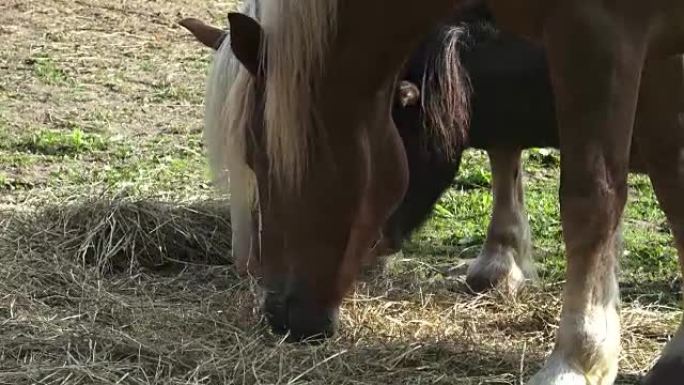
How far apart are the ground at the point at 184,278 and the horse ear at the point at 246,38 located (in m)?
0.86

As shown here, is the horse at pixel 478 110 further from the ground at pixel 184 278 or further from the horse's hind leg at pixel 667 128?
the horse's hind leg at pixel 667 128

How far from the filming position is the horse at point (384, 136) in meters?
2.94

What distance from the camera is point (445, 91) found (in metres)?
4.05

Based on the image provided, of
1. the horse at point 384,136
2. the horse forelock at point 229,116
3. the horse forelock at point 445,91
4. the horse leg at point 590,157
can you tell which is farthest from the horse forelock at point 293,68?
the horse forelock at point 445,91

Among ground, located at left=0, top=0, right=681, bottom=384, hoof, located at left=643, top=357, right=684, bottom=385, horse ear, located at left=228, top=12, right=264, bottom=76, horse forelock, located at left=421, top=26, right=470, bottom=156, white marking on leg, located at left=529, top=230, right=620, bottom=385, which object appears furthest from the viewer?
horse forelock, located at left=421, top=26, right=470, bottom=156

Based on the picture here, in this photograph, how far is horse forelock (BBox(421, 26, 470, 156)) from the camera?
4039 millimetres

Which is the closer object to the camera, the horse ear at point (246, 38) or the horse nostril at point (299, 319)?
the horse ear at point (246, 38)

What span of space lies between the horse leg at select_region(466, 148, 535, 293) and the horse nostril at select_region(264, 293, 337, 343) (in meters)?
1.03

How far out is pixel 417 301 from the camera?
427 cm

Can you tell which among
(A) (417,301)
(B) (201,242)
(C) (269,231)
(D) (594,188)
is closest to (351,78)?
(C) (269,231)

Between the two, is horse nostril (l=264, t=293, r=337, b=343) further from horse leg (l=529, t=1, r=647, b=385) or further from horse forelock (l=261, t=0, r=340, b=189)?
horse leg (l=529, t=1, r=647, b=385)

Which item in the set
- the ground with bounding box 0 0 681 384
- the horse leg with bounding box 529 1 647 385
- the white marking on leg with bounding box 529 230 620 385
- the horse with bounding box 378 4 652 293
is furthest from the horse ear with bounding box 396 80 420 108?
the white marking on leg with bounding box 529 230 620 385

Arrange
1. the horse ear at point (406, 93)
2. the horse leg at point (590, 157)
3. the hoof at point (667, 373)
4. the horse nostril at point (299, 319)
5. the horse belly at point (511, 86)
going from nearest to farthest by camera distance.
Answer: the horse leg at point (590, 157)
the hoof at point (667, 373)
the horse nostril at point (299, 319)
the horse ear at point (406, 93)
the horse belly at point (511, 86)

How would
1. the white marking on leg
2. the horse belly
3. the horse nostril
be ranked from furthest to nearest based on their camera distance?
1. the horse belly
2. the horse nostril
3. the white marking on leg
